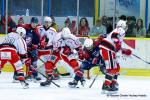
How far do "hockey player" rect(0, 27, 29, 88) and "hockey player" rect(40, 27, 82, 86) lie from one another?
0.57 m

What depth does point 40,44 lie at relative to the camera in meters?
10.9

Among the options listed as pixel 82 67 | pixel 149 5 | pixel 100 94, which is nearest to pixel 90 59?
pixel 82 67

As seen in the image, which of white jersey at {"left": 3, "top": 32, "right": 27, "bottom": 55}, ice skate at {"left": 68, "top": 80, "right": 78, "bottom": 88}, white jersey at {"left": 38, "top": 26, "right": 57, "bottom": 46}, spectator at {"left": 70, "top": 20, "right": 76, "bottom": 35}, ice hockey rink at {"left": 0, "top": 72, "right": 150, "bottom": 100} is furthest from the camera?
spectator at {"left": 70, "top": 20, "right": 76, "bottom": 35}

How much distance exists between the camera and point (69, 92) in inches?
376

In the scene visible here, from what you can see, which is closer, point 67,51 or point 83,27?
point 67,51

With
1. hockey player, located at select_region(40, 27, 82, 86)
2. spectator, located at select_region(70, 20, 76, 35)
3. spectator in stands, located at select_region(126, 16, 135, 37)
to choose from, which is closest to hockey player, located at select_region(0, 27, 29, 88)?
hockey player, located at select_region(40, 27, 82, 86)

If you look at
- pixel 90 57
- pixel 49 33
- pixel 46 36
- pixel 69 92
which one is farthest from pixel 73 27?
pixel 69 92

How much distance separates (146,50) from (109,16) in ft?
7.56

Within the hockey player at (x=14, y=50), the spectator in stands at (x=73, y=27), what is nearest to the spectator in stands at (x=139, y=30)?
the spectator in stands at (x=73, y=27)

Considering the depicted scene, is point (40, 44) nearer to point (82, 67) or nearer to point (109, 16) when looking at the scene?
point (82, 67)

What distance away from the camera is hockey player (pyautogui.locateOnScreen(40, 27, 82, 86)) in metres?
10.2

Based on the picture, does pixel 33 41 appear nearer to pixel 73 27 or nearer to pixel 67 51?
pixel 67 51

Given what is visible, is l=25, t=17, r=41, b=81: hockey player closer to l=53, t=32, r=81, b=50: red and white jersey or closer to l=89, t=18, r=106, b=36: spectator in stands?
l=53, t=32, r=81, b=50: red and white jersey

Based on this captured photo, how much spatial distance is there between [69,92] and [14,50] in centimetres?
110
